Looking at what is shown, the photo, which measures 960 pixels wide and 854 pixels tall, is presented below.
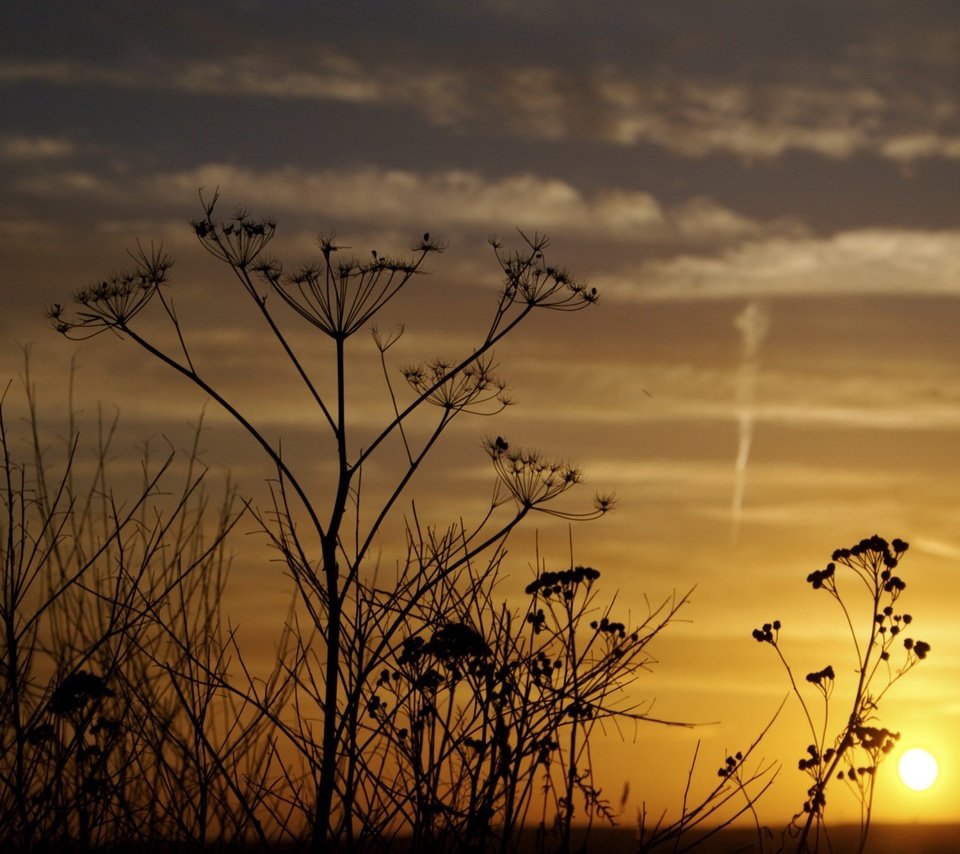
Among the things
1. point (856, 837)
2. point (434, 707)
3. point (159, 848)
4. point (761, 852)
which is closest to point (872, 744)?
point (856, 837)

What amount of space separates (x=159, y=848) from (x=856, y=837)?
564 centimetres

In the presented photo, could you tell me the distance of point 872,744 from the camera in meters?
11.8

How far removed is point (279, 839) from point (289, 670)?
920 mm

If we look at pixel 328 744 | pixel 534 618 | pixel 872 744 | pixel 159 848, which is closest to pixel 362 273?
pixel 534 618

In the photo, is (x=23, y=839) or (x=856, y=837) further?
(x=856, y=837)

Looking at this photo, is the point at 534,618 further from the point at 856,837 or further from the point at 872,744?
the point at 872,744

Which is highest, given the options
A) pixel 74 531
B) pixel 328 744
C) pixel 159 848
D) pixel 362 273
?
pixel 362 273

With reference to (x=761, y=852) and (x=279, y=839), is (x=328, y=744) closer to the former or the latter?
(x=279, y=839)

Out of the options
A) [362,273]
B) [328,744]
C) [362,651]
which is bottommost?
[328,744]

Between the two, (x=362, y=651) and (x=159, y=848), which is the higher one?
(x=362, y=651)

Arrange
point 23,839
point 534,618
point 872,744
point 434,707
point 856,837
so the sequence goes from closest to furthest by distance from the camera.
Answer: point 23,839, point 434,707, point 534,618, point 856,837, point 872,744

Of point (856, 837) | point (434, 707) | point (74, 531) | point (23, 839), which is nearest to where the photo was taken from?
point (23, 839)

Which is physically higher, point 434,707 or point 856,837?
point 434,707

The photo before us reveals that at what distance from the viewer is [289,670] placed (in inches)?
298
